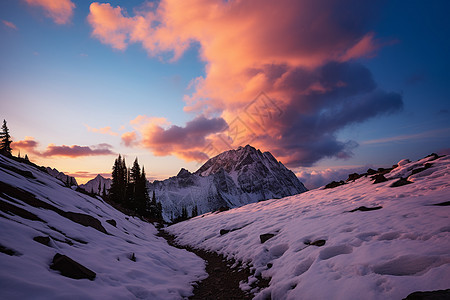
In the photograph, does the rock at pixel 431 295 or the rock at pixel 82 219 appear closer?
the rock at pixel 431 295

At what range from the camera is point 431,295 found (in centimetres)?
314

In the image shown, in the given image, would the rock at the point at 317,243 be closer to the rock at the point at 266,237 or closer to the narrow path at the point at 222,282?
the narrow path at the point at 222,282

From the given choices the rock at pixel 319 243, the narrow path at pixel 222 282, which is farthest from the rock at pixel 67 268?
the rock at pixel 319 243

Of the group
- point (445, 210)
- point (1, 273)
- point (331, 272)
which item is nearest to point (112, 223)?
point (1, 273)

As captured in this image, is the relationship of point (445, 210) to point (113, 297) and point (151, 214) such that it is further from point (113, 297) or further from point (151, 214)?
point (151, 214)

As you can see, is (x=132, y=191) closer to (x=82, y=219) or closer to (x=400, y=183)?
(x=82, y=219)

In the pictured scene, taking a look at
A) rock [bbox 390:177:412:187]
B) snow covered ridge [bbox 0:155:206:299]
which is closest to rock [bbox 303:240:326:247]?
snow covered ridge [bbox 0:155:206:299]

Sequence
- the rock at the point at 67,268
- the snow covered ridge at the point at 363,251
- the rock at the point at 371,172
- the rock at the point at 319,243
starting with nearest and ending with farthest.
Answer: the snow covered ridge at the point at 363,251 → the rock at the point at 67,268 → the rock at the point at 319,243 → the rock at the point at 371,172

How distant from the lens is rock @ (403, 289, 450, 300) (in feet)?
10.1

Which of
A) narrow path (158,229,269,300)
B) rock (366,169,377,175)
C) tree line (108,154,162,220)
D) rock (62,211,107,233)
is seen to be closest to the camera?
narrow path (158,229,269,300)

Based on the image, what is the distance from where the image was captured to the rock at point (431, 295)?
3.07 meters

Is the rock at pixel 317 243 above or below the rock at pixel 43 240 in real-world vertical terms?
below

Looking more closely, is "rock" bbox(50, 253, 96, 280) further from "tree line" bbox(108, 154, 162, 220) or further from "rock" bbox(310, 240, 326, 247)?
"tree line" bbox(108, 154, 162, 220)

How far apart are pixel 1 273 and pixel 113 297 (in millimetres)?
1964
